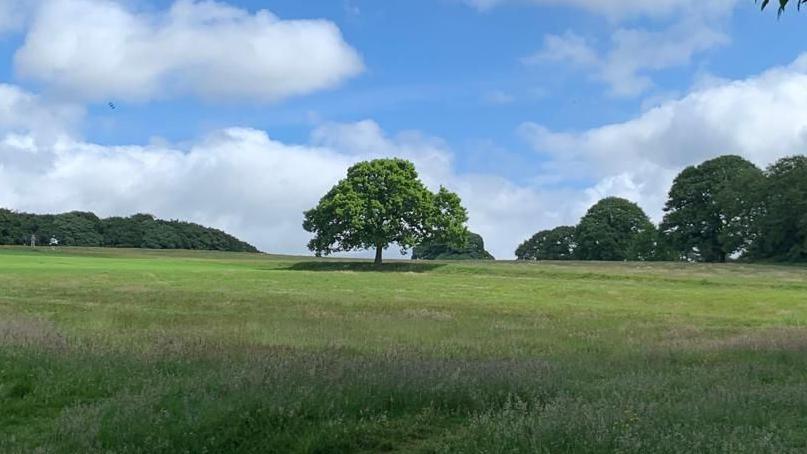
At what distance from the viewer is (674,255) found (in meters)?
108

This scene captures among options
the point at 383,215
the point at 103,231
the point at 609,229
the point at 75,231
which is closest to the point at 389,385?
the point at 383,215

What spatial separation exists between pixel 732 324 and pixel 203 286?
27041 millimetres

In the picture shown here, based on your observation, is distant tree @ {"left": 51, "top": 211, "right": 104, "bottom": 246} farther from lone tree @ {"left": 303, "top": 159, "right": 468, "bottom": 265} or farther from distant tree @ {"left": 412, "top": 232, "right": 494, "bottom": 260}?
lone tree @ {"left": 303, "top": 159, "right": 468, "bottom": 265}

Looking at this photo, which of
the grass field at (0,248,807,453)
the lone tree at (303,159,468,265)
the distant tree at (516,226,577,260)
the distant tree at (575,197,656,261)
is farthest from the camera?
the distant tree at (516,226,577,260)

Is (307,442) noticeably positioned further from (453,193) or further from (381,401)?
(453,193)

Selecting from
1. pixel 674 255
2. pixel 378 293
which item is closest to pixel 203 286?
pixel 378 293

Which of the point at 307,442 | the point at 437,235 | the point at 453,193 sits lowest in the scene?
the point at 307,442

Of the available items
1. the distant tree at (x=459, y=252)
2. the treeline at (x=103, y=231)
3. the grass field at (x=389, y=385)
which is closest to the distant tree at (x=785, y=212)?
the distant tree at (x=459, y=252)

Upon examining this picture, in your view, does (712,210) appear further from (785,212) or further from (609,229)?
(609,229)

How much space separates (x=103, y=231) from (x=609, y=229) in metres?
104

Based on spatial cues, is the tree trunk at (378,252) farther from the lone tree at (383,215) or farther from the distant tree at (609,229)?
the distant tree at (609,229)

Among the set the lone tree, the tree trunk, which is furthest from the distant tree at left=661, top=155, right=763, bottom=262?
the tree trunk

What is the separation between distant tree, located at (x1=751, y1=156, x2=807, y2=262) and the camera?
8644 cm

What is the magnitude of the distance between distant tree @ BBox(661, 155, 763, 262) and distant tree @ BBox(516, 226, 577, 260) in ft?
109
